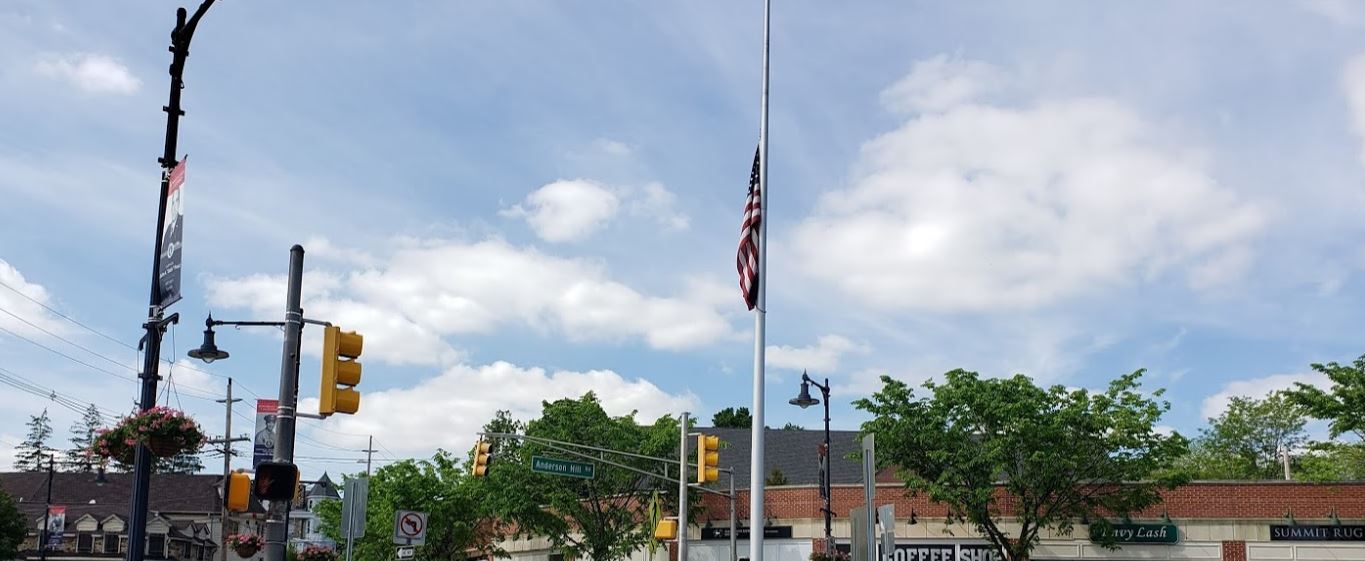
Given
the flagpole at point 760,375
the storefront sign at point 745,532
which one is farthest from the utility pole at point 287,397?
the storefront sign at point 745,532

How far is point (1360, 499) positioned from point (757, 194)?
111 ft

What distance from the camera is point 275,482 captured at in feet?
46.5

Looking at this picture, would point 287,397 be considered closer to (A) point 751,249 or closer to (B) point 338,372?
(B) point 338,372

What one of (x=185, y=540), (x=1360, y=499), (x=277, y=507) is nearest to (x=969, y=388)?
(x=1360, y=499)

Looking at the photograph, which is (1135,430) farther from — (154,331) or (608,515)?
(154,331)

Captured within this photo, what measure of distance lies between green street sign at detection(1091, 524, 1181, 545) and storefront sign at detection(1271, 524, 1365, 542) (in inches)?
133

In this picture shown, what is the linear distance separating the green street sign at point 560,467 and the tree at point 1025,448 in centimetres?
1117

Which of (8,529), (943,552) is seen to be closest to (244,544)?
(943,552)

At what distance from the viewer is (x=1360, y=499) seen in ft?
138

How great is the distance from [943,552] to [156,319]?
122 feet

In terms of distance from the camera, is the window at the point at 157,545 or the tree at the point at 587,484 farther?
the window at the point at 157,545

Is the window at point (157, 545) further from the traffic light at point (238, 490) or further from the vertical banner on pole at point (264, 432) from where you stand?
the traffic light at point (238, 490)

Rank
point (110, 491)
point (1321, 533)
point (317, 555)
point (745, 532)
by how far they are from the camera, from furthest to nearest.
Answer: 1. point (110, 491)
2. point (745, 532)
3. point (1321, 533)
4. point (317, 555)

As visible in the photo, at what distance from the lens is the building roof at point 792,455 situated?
64250 mm
